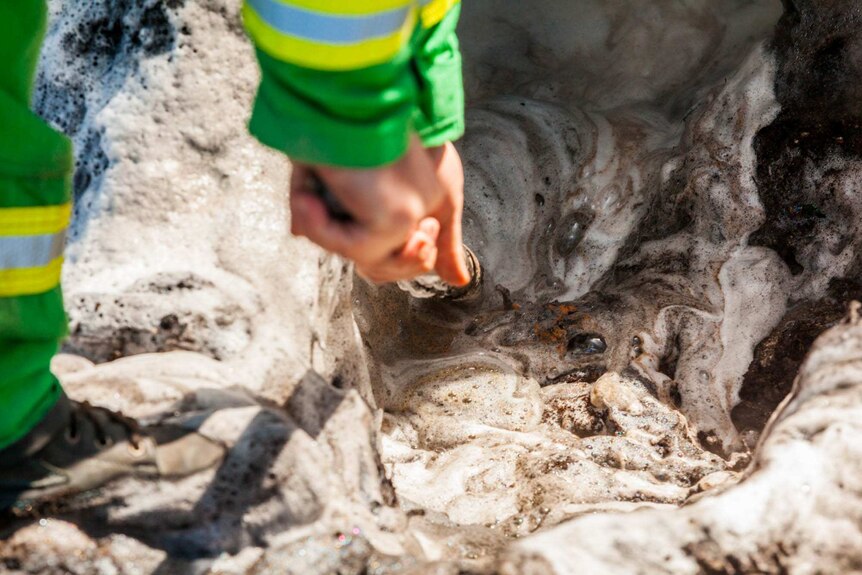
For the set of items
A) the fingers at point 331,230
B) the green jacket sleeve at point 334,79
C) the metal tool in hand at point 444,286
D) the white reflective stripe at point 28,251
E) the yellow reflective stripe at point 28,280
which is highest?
the green jacket sleeve at point 334,79

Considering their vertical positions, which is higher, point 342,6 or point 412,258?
point 342,6

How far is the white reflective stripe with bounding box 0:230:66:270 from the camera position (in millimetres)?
1012

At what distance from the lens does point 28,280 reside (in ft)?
3.45

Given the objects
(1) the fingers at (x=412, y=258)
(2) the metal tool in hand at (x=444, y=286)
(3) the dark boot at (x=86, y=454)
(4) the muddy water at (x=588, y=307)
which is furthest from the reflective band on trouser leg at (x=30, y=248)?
(2) the metal tool in hand at (x=444, y=286)

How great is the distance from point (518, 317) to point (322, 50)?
1759 mm

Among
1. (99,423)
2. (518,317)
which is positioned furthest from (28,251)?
(518,317)

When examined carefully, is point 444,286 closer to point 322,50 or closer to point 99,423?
point 99,423

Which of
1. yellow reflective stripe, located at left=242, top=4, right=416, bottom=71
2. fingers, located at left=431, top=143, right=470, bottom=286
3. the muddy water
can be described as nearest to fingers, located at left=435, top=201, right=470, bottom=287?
fingers, located at left=431, top=143, right=470, bottom=286

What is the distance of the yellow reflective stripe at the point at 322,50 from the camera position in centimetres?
72

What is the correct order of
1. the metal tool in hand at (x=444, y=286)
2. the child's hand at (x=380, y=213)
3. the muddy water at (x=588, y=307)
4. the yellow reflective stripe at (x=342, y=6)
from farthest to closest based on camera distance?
the metal tool in hand at (x=444, y=286) → the muddy water at (x=588, y=307) → the child's hand at (x=380, y=213) → the yellow reflective stripe at (x=342, y=6)

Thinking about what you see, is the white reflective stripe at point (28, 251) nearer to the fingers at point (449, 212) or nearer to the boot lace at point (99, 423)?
the boot lace at point (99, 423)

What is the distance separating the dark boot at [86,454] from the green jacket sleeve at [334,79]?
61 centimetres

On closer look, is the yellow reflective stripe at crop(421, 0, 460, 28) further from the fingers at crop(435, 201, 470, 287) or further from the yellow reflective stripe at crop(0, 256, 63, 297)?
the yellow reflective stripe at crop(0, 256, 63, 297)

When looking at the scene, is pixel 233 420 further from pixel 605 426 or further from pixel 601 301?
pixel 601 301
